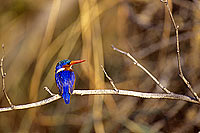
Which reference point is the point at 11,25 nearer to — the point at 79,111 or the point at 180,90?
the point at 79,111

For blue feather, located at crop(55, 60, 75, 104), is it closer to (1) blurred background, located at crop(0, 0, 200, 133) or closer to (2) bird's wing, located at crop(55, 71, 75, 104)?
(2) bird's wing, located at crop(55, 71, 75, 104)

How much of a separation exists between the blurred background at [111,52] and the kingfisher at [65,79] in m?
0.67

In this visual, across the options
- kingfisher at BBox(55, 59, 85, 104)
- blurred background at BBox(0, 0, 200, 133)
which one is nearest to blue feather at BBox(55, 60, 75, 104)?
kingfisher at BBox(55, 59, 85, 104)

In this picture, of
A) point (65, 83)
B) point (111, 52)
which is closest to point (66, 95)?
point (65, 83)

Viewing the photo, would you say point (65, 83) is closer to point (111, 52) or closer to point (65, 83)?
point (65, 83)

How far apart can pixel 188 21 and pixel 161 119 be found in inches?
44.5

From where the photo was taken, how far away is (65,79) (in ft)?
6.72

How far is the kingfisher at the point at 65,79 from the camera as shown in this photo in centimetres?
195

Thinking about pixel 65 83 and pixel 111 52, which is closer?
pixel 65 83

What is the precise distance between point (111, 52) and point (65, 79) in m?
2.32

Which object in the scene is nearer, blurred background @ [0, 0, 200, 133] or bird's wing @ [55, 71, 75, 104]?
bird's wing @ [55, 71, 75, 104]

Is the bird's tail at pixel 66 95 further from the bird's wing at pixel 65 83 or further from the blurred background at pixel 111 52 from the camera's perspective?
the blurred background at pixel 111 52

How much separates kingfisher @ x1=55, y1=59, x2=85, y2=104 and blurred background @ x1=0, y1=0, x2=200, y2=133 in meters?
0.67

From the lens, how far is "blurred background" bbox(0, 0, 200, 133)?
3086 millimetres
